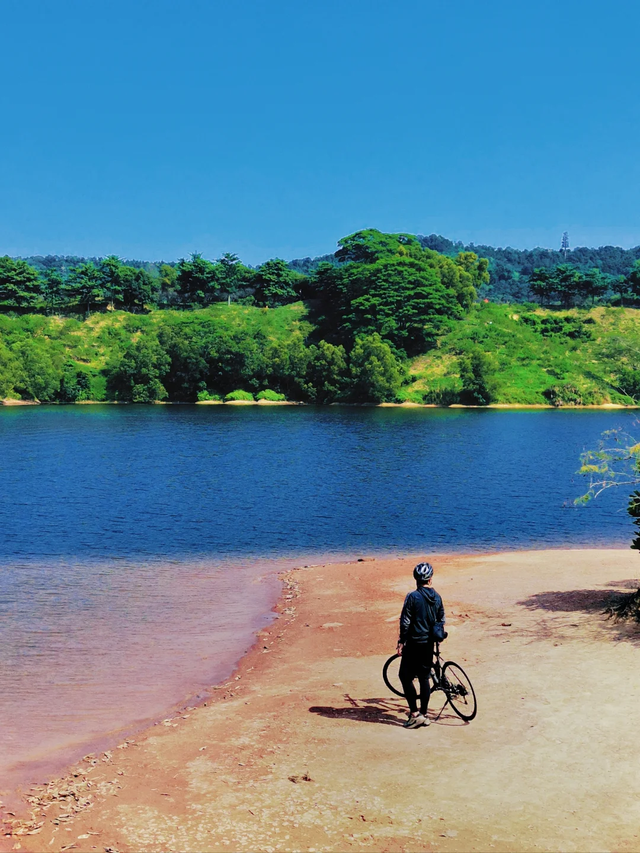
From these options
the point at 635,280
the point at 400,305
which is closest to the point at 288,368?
the point at 400,305

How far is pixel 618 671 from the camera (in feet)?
47.9

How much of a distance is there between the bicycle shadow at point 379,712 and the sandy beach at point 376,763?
0.14 ft

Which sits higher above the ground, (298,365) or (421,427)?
(298,365)

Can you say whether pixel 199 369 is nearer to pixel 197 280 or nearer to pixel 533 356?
pixel 197 280

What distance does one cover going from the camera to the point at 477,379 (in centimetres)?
12331

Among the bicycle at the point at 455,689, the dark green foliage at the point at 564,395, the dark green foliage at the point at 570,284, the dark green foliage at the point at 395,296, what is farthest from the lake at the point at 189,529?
the dark green foliage at the point at 570,284

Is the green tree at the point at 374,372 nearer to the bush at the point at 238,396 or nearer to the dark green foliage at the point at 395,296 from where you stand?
the dark green foliage at the point at 395,296

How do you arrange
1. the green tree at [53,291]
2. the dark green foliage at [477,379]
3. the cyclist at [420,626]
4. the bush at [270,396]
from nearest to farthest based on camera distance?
the cyclist at [420,626] < the dark green foliage at [477,379] < the bush at [270,396] < the green tree at [53,291]

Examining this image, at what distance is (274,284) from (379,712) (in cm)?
15710

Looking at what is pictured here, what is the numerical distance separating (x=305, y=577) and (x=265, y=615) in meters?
4.65

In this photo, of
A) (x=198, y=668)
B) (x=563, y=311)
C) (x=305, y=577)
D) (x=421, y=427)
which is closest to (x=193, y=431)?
(x=421, y=427)

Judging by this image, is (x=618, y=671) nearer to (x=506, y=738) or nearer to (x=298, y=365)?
(x=506, y=738)

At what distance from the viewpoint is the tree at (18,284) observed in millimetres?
151375

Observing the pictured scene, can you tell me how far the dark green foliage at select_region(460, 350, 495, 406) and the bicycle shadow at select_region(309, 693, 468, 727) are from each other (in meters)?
111
